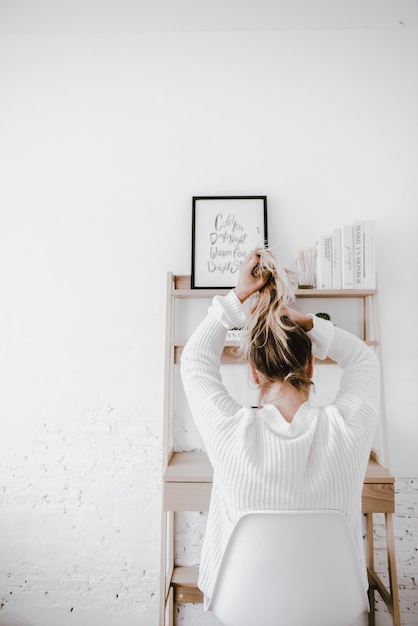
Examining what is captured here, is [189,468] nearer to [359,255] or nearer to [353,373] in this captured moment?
[353,373]

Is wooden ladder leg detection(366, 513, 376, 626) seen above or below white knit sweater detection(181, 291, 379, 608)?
below

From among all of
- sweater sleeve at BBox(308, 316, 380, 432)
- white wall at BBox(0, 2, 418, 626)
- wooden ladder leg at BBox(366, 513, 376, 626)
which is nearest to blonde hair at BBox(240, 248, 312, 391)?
sweater sleeve at BBox(308, 316, 380, 432)

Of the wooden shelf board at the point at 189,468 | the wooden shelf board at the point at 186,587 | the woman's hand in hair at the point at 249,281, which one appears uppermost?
the woman's hand in hair at the point at 249,281

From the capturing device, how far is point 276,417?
101 centimetres

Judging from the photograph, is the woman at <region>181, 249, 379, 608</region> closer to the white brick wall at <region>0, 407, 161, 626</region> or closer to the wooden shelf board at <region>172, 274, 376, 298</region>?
the wooden shelf board at <region>172, 274, 376, 298</region>

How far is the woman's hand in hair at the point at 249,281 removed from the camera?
3.99ft

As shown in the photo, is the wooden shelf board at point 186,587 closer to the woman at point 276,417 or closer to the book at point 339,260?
the woman at point 276,417

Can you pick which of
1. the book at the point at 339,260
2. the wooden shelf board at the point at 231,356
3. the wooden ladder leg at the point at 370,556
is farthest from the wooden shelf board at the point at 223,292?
the wooden ladder leg at the point at 370,556

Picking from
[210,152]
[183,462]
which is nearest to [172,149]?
[210,152]

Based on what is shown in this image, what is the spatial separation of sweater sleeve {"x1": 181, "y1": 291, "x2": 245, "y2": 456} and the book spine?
3.06 feet

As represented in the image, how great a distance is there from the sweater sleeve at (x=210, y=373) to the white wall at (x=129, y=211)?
3.36ft

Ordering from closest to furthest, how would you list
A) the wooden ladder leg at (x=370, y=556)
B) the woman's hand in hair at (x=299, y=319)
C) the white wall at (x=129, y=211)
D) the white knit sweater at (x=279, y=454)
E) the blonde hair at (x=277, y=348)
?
the white knit sweater at (x=279, y=454)
the blonde hair at (x=277, y=348)
the woman's hand in hair at (x=299, y=319)
the wooden ladder leg at (x=370, y=556)
the white wall at (x=129, y=211)

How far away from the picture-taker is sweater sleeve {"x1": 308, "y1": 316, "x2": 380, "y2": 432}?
100cm

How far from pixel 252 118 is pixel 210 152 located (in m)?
0.29
